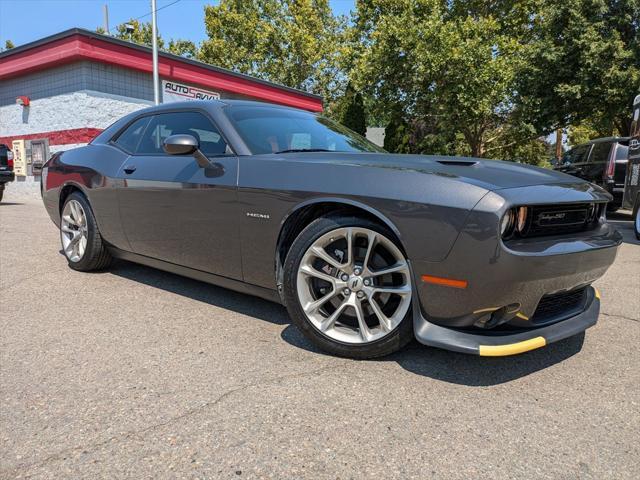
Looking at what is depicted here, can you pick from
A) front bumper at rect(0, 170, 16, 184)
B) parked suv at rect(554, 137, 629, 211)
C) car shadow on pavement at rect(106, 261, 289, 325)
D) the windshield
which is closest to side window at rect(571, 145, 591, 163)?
parked suv at rect(554, 137, 629, 211)

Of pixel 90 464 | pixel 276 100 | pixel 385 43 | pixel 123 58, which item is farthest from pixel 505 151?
pixel 90 464

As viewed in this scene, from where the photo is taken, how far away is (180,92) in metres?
14.8

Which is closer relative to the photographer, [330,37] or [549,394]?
[549,394]

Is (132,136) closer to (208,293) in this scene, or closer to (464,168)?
(208,293)

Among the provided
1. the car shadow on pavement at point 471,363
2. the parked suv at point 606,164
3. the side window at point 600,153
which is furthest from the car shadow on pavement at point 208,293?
the side window at point 600,153

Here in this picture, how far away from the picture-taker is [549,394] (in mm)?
2227

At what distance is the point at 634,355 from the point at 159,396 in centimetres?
253

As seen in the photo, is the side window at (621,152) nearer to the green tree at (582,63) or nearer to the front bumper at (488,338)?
the green tree at (582,63)

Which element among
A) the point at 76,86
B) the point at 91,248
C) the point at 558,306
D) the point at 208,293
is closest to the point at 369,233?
the point at 558,306

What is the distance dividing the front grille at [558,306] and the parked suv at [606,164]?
8.44m

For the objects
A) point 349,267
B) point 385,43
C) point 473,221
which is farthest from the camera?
point 385,43

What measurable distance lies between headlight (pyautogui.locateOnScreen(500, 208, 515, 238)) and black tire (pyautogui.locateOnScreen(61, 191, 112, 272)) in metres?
3.31

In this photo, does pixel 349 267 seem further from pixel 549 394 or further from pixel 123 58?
pixel 123 58

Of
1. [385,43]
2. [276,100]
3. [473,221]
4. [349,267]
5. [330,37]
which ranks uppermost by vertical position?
[330,37]
